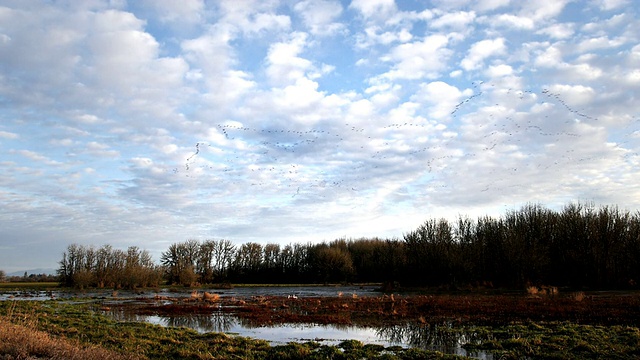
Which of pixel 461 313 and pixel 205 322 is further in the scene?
pixel 461 313

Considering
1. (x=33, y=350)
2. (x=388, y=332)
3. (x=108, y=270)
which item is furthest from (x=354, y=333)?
(x=108, y=270)

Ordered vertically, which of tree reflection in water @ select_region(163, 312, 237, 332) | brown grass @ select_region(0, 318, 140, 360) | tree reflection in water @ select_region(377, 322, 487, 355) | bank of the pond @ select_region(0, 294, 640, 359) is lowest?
tree reflection in water @ select_region(163, 312, 237, 332)

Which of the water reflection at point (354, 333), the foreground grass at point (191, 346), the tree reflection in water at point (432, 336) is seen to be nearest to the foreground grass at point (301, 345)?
the foreground grass at point (191, 346)

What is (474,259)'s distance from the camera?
64.0 metres

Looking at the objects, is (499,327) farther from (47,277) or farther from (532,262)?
(47,277)

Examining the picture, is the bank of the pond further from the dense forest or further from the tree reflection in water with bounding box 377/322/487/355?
the dense forest

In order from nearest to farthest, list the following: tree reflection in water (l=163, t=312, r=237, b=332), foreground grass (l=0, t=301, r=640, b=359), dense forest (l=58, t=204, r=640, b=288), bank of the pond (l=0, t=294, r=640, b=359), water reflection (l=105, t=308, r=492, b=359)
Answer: foreground grass (l=0, t=301, r=640, b=359) < bank of the pond (l=0, t=294, r=640, b=359) < water reflection (l=105, t=308, r=492, b=359) < tree reflection in water (l=163, t=312, r=237, b=332) < dense forest (l=58, t=204, r=640, b=288)

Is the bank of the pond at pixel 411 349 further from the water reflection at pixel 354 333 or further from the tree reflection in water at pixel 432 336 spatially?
the water reflection at pixel 354 333

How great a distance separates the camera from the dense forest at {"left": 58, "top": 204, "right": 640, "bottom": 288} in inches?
2095

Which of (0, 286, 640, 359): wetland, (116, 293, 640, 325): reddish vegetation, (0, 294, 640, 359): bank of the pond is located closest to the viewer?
(0, 294, 640, 359): bank of the pond

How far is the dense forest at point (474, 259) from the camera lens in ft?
175

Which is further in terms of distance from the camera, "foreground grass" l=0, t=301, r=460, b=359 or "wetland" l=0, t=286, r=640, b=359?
"wetland" l=0, t=286, r=640, b=359

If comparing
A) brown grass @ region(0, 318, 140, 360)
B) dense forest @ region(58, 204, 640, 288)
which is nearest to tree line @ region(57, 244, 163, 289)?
dense forest @ region(58, 204, 640, 288)

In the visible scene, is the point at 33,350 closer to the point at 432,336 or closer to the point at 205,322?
the point at 432,336
